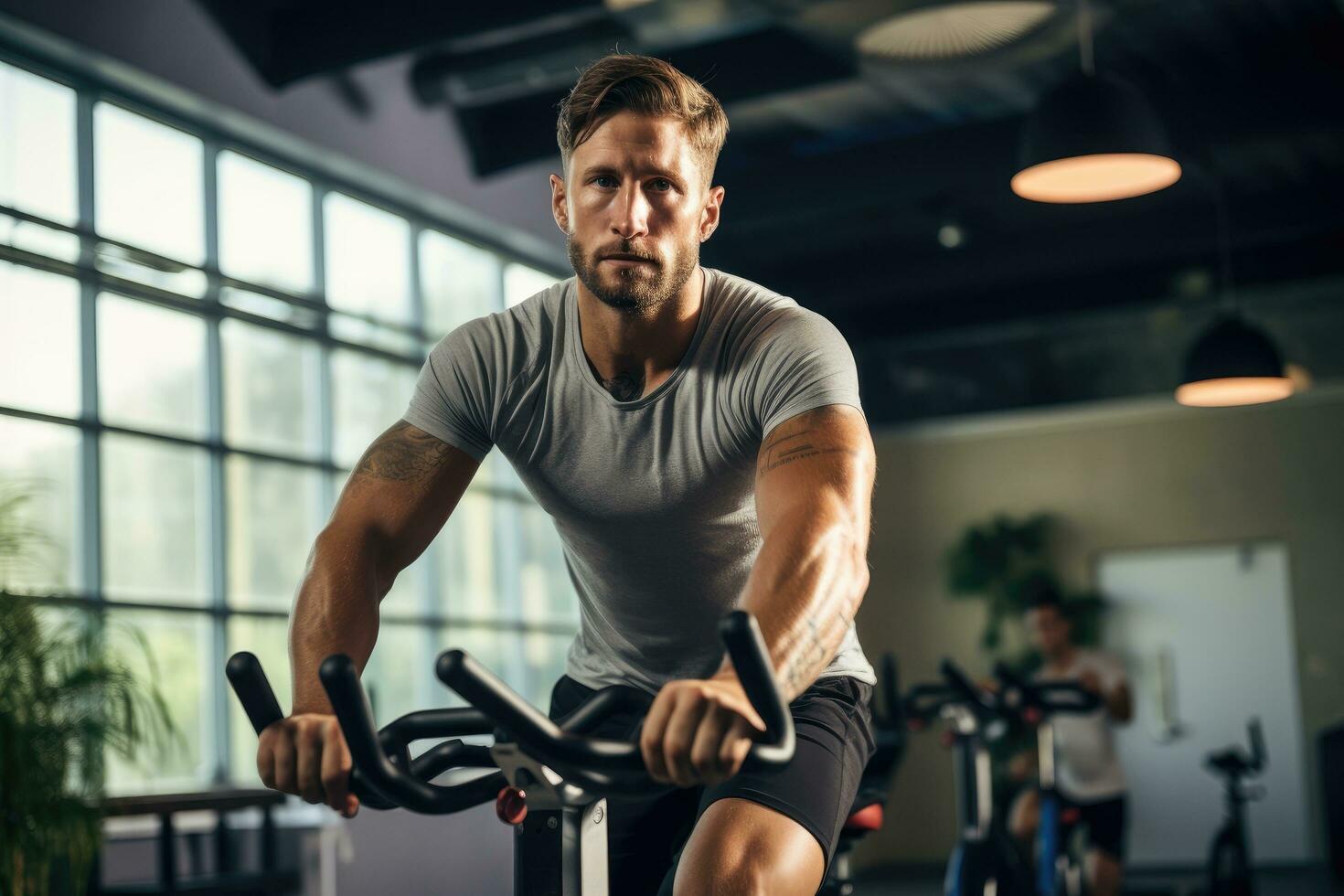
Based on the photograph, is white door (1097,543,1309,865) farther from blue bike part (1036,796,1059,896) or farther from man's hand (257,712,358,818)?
man's hand (257,712,358,818)

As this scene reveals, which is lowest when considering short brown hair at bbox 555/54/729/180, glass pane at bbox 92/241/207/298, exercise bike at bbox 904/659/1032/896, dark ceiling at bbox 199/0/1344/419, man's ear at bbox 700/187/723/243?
exercise bike at bbox 904/659/1032/896

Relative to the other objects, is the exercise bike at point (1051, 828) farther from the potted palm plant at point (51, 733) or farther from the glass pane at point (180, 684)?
the glass pane at point (180, 684)

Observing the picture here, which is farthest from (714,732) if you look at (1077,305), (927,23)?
(1077,305)

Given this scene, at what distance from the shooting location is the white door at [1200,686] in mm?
9812

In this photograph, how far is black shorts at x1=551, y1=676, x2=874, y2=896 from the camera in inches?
61.4

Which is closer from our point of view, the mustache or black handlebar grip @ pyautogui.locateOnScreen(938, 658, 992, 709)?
the mustache

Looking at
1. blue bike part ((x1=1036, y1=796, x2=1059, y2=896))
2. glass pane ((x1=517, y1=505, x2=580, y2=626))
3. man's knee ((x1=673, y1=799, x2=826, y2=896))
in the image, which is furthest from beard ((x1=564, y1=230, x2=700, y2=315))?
glass pane ((x1=517, y1=505, x2=580, y2=626))

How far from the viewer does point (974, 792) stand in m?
4.51

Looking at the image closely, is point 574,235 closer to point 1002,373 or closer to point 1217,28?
point 1217,28

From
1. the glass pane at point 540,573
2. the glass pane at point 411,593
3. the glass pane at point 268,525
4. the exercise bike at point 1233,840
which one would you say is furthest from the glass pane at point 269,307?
the exercise bike at point 1233,840

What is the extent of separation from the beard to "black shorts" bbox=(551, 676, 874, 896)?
44 centimetres

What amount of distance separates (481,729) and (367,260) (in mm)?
6280

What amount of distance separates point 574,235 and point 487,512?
6.43 m

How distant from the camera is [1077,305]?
1020cm
